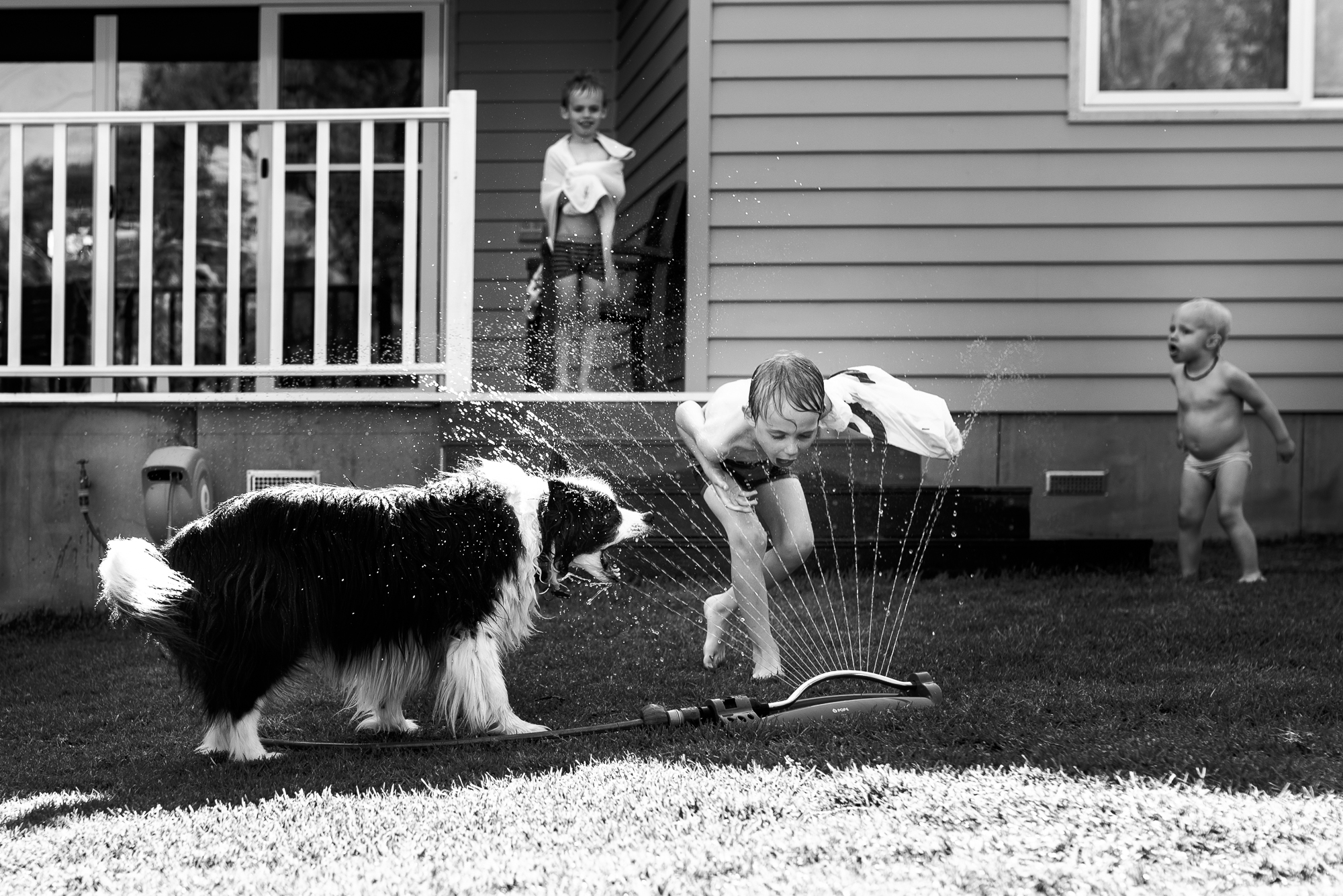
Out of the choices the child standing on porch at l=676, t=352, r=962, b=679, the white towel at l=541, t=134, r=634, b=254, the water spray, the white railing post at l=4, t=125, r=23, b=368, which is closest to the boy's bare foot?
the child standing on porch at l=676, t=352, r=962, b=679

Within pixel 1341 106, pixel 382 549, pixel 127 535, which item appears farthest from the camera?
pixel 1341 106

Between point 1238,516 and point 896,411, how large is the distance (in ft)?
8.16

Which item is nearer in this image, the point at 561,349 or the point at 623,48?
the point at 561,349

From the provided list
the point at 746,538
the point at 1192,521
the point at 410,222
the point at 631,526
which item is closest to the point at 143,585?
the point at 631,526

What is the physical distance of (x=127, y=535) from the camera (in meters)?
6.09

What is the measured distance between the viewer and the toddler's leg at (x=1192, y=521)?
6.11 meters

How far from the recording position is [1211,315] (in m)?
6.28

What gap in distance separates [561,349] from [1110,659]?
381 centimetres

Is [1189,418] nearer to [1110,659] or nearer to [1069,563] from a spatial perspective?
[1069,563]

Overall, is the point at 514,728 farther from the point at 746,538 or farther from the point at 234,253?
the point at 234,253

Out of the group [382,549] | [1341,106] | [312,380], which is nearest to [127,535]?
[312,380]

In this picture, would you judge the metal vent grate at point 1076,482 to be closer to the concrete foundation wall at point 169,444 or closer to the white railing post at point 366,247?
the concrete foundation wall at point 169,444

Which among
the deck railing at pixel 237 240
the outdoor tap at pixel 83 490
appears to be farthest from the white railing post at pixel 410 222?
the outdoor tap at pixel 83 490

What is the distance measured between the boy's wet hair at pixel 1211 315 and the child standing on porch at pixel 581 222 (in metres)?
2.86
